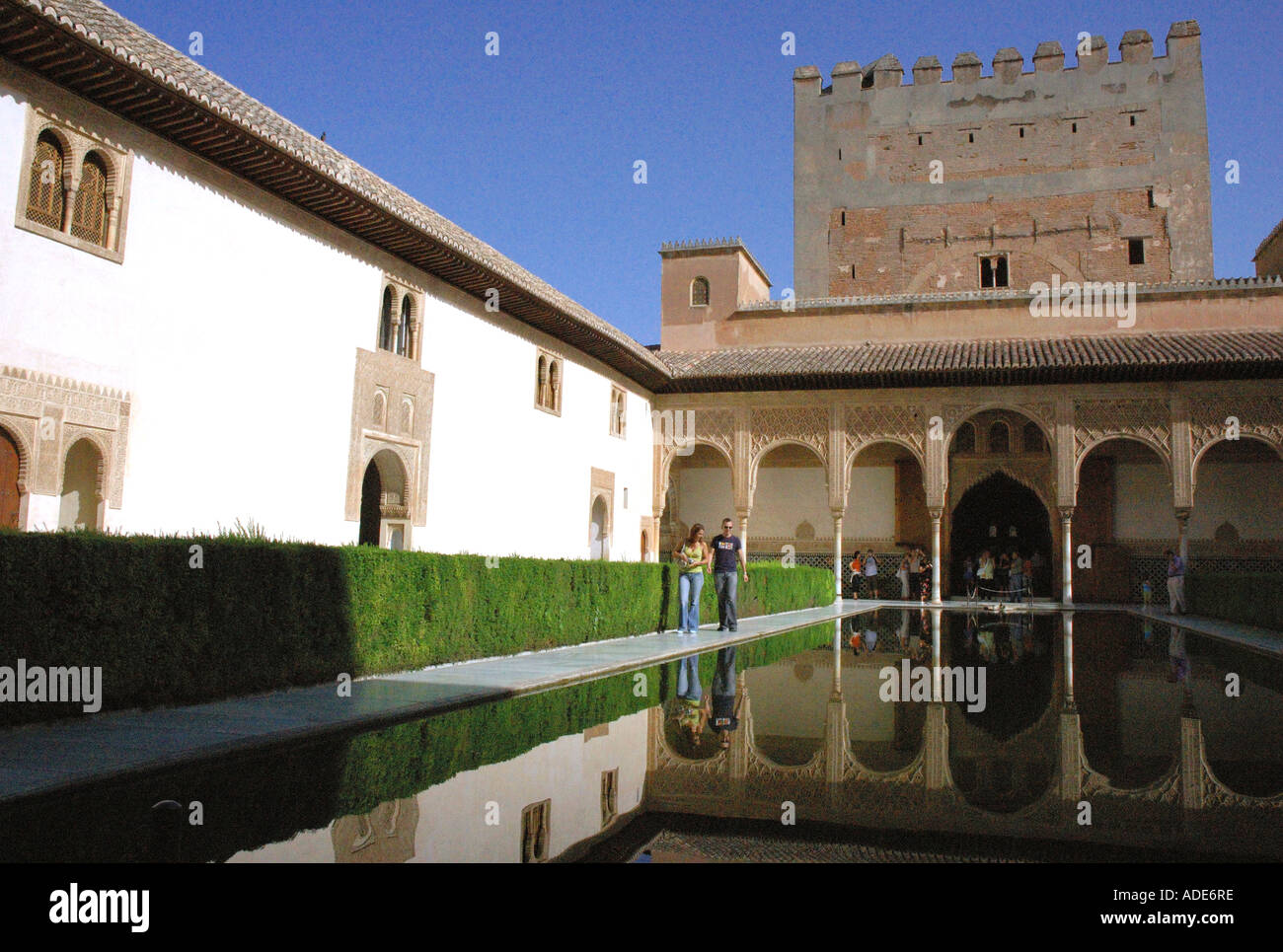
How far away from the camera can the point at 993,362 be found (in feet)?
65.3

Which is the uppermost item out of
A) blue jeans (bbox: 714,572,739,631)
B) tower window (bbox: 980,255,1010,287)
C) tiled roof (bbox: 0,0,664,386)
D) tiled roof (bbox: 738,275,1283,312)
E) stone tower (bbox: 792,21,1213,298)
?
stone tower (bbox: 792,21,1213,298)

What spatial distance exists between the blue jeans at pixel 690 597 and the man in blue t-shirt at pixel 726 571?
29 cm

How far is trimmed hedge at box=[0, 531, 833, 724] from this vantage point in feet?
17.1

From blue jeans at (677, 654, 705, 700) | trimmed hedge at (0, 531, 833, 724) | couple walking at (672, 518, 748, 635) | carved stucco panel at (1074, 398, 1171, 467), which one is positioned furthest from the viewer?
carved stucco panel at (1074, 398, 1171, 467)

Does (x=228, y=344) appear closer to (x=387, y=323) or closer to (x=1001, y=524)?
(x=387, y=323)

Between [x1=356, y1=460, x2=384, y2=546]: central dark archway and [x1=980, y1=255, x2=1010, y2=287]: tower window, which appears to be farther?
[x1=980, y1=255, x2=1010, y2=287]: tower window

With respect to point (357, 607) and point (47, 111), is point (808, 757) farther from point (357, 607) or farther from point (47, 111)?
point (47, 111)

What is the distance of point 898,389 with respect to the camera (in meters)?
21.0

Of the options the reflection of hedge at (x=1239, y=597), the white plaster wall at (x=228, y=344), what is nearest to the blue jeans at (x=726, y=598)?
the white plaster wall at (x=228, y=344)

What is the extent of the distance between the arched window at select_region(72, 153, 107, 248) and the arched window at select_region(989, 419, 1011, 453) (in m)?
19.3

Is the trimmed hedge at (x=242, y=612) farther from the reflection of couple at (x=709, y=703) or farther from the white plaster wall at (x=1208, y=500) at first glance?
the white plaster wall at (x=1208, y=500)

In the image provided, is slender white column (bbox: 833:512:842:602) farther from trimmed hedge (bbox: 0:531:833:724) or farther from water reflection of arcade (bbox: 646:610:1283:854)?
water reflection of arcade (bbox: 646:610:1283:854)

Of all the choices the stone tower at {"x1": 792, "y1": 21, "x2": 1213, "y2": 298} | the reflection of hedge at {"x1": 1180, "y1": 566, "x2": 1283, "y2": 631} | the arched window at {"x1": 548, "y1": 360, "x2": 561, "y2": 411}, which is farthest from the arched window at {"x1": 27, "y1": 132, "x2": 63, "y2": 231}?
the stone tower at {"x1": 792, "y1": 21, "x2": 1213, "y2": 298}
